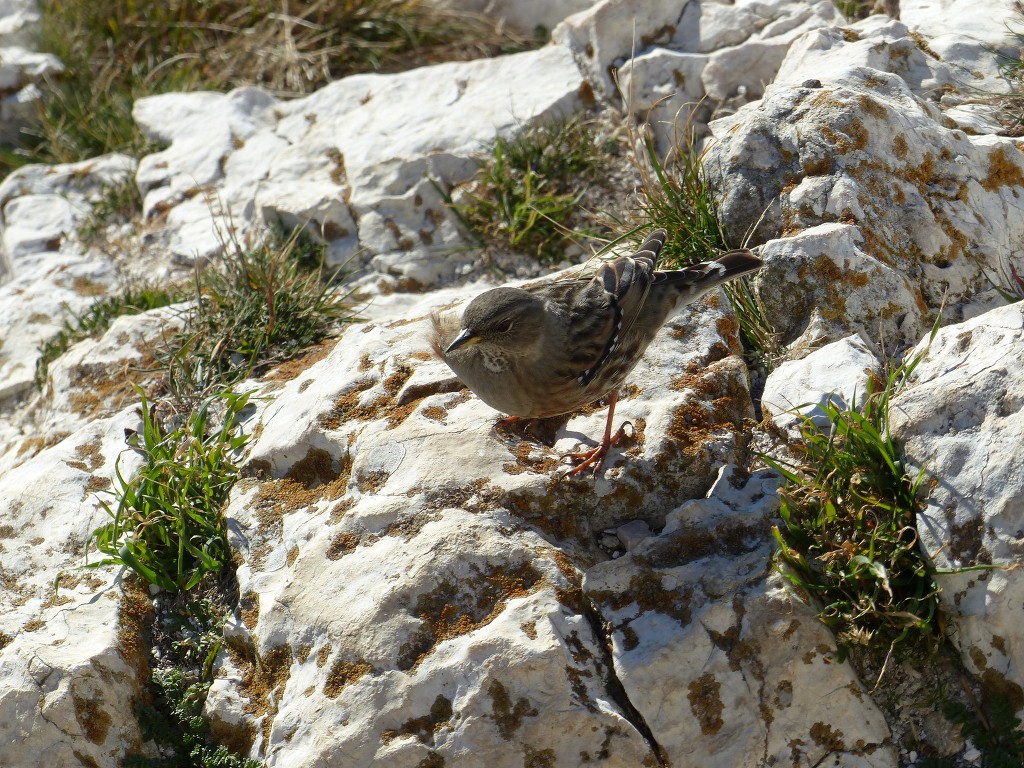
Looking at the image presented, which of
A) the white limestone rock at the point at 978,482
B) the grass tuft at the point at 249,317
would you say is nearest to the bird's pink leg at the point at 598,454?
the white limestone rock at the point at 978,482

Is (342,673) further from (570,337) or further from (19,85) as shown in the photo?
(19,85)

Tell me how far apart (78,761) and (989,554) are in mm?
4089

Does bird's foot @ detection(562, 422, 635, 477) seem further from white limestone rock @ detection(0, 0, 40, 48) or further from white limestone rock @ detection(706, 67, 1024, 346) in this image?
white limestone rock @ detection(0, 0, 40, 48)

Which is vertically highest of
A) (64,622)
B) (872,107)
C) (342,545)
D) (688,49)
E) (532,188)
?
(688,49)

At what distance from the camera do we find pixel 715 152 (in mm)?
6172

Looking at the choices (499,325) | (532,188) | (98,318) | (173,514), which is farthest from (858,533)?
(98,318)

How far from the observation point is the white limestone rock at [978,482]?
388 cm

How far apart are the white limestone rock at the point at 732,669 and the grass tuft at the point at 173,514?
2099 millimetres

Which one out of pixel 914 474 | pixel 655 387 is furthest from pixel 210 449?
pixel 914 474

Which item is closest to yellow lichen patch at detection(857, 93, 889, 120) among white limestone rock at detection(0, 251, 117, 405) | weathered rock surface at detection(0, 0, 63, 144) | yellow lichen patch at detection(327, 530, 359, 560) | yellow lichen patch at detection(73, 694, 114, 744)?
yellow lichen patch at detection(327, 530, 359, 560)

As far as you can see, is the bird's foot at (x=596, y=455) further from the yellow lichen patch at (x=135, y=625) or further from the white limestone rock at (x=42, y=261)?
the white limestone rock at (x=42, y=261)

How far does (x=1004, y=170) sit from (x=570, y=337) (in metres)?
3.17

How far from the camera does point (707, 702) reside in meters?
4.07

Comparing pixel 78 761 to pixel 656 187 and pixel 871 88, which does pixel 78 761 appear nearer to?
pixel 656 187
